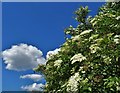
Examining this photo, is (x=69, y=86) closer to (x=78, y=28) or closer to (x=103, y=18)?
(x=103, y=18)

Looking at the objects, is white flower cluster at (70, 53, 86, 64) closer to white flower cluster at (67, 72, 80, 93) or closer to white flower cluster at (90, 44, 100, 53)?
white flower cluster at (90, 44, 100, 53)

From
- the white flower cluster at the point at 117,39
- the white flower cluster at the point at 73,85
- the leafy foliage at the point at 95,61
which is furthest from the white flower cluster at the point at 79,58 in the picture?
the white flower cluster at the point at 117,39

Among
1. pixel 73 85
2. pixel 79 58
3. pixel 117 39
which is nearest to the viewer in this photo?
pixel 73 85

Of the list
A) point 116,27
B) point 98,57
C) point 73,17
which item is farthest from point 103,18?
point 73,17

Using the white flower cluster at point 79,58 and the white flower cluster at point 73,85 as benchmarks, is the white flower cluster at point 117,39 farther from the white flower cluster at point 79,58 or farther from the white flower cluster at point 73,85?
the white flower cluster at point 73,85

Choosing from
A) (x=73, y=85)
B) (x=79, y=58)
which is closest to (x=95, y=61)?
(x=79, y=58)

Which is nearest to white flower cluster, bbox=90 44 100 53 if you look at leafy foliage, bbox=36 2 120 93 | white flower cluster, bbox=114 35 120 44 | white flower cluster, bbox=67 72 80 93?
leafy foliage, bbox=36 2 120 93

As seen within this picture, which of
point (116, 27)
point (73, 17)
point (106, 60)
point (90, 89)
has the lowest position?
point (90, 89)

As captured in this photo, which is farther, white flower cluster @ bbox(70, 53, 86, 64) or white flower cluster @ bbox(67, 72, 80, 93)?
white flower cluster @ bbox(70, 53, 86, 64)

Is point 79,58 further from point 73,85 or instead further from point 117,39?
point 117,39

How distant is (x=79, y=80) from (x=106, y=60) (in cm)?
117

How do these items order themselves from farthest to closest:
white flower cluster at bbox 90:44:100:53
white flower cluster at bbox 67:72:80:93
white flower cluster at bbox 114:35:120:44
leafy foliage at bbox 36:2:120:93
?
white flower cluster at bbox 90:44:100:53, white flower cluster at bbox 114:35:120:44, leafy foliage at bbox 36:2:120:93, white flower cluster at bbox 67:72:80:93

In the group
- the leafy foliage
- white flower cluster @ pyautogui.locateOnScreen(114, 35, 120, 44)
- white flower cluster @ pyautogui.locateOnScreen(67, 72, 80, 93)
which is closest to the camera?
white flower cluster @ pyautogui.locateOnScreen(67, 72, 80, 93)

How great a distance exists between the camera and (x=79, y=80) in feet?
38.9
